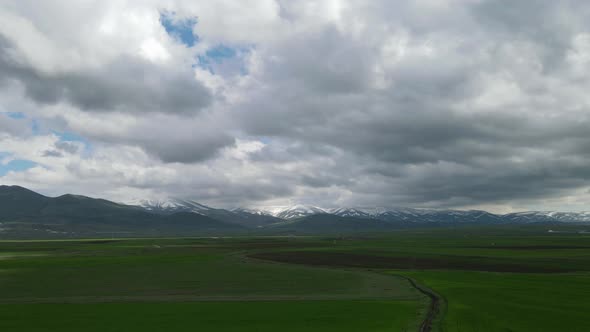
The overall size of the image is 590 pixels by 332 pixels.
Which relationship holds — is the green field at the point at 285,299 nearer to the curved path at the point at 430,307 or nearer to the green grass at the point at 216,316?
the green grass at the point at 216,316

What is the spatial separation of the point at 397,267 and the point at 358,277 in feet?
72.4

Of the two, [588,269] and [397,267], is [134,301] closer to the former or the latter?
[397,267]

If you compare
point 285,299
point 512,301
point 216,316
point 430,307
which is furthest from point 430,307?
point 216,316

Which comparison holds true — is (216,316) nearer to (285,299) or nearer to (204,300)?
(204,300)

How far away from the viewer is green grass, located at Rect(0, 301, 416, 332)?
35625 mm

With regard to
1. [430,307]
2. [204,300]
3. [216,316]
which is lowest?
[204,300]

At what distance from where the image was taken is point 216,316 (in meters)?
40.2

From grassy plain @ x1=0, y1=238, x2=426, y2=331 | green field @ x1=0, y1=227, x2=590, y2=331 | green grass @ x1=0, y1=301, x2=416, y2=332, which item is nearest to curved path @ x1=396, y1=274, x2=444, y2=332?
green field @ x1=0, y1=227, x2=590, y2=331

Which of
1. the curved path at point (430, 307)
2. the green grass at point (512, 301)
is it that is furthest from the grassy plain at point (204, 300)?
the green grass at point (512, 301)

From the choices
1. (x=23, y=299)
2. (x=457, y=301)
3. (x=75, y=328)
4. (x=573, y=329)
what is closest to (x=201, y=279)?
(x=23, y=299)

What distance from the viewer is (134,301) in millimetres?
48906

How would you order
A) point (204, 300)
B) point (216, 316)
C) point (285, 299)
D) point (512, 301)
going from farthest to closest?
point (285, 299), point (204, 300), point (512, 301), point (216, 316)

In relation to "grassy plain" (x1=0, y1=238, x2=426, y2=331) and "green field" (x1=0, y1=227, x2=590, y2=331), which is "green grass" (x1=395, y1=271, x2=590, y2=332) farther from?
"grassy plain" (x1=0, y1=238, x2=426, y2=331)

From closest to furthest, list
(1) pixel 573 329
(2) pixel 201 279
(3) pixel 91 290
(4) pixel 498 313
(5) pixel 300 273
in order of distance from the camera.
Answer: (1) pixel 573 329, (4) pixel 498 313, (3) pixel 91 290, (2) pixel 201 279, (5) pixel 300 273
